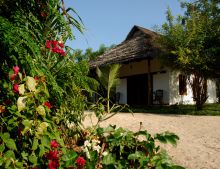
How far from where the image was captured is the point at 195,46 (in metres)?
13.0

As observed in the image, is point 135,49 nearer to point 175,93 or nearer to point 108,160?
point 175,93

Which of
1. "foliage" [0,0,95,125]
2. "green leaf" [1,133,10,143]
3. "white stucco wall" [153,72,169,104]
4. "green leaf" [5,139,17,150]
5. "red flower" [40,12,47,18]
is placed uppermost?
"white stucco wall" [153,72,169,104]

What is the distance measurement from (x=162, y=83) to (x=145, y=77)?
4.68 ft

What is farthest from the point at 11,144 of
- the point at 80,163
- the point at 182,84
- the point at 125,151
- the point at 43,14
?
the point at 182,84

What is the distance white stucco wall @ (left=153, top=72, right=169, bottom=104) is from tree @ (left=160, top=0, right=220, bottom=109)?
171 centimetres

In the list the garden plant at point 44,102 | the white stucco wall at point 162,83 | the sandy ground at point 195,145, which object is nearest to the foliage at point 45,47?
the garden plant at point 44,102

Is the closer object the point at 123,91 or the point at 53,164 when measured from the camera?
the point at 53,164

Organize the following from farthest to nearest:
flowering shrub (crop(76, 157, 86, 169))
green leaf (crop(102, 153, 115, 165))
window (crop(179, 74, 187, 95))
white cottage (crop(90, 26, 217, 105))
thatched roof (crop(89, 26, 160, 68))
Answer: window (crop(179, 74, 187, 95)) < white cottage (crop(90, 26, 217, 105)) < thatched roof (crop(89, 26, 160, 68)) < green leaf (crop(102, 153, 115, 165)) < flowering shrub (crop(76, 157, 86, 169))

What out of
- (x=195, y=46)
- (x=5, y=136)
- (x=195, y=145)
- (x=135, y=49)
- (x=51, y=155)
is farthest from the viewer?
(x=135, y=49)

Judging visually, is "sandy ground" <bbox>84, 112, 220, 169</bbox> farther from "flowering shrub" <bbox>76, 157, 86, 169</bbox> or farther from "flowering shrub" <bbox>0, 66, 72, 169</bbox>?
"flowering shrub" <bbox>0, 66, 72, 169</bbox>

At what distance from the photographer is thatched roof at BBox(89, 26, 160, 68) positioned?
15312 millimetres

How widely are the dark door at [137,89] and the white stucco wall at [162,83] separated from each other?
825mm

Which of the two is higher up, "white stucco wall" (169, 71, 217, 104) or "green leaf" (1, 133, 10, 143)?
"white stucco wall" (169, 71, 217, 104)

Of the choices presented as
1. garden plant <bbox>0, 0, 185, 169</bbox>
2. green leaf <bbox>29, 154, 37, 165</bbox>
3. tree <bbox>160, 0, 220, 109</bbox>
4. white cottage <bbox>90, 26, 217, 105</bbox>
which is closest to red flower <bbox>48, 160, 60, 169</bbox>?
garden plant <bbox>0, 0, 185, 169</bbox>
